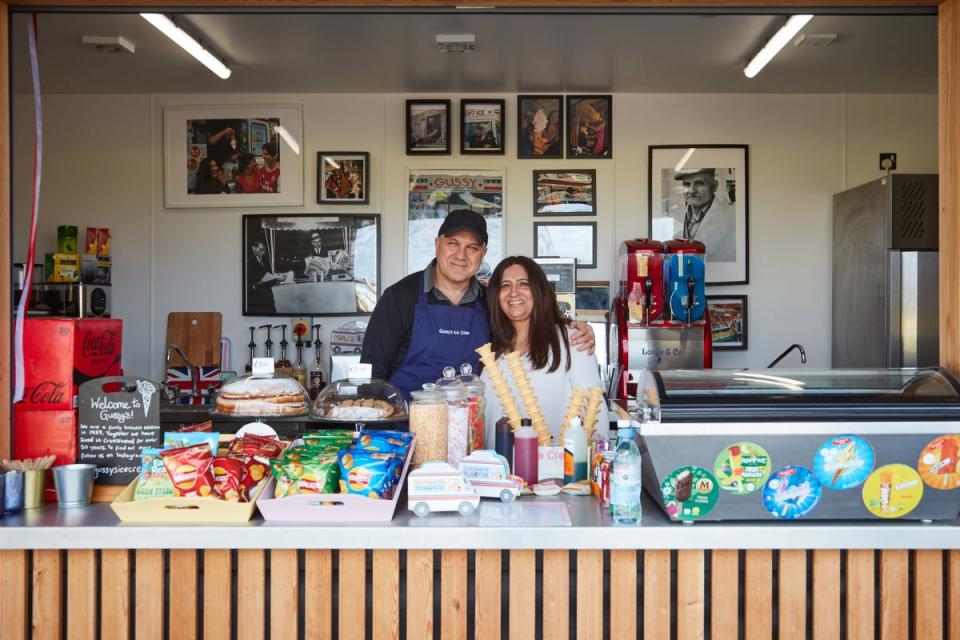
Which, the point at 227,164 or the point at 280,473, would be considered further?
the point at 227,164

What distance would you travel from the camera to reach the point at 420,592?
77.7 inches

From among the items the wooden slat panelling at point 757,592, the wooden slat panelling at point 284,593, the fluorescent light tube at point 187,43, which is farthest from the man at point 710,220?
the wooden slat panelling at point 284,593

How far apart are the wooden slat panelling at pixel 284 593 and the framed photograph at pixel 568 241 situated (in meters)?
4.22

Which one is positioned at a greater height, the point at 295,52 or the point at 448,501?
the point at 295,52

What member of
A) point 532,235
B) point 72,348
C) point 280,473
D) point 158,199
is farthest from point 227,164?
point 280,473

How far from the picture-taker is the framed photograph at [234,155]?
5.97 meters

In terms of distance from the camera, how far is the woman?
10.2 ft

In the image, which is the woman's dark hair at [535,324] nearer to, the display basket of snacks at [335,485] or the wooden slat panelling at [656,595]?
the display basket of snacks at [335,485]

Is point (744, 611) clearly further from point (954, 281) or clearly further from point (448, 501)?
point (954, 281)

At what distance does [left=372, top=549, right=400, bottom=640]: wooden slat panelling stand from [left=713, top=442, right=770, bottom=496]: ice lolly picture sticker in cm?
83

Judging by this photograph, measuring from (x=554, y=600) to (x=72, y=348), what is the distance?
1.52 meters

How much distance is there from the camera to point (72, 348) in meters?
2.30

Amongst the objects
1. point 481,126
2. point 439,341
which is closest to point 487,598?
point 439,341

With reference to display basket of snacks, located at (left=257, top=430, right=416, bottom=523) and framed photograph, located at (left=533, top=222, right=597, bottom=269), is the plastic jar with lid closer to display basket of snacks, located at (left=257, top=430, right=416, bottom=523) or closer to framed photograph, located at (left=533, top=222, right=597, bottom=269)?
display basket of snacks, located at (left=257, top=430, right=416, bottom=523)
